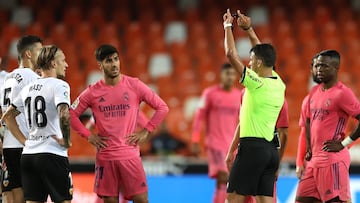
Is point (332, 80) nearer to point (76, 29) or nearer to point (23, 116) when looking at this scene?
point (23, 116)

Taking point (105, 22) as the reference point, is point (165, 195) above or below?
below

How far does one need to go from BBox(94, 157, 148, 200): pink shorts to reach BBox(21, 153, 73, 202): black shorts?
2.13 feet

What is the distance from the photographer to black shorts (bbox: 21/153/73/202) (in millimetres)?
8094

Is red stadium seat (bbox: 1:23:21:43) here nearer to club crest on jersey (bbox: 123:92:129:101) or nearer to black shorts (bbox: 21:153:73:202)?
club crest on jersey (bbox: 123:92:129:101)

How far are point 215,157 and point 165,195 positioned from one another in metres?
0.96

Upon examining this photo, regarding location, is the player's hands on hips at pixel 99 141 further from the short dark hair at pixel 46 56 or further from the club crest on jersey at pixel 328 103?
the club crest on jersey at pixel 328 103

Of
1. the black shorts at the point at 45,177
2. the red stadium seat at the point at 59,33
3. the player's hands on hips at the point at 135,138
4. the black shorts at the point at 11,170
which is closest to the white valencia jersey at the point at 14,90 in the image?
the black shorts at the point at 11,170

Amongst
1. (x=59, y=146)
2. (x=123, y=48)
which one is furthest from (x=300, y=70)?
(x=59, y=146)

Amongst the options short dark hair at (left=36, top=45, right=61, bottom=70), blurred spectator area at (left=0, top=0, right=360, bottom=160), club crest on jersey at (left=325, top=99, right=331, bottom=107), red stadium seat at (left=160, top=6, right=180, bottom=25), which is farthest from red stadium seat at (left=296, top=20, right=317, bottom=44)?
short dark hair at (left=36, top=45, right=61, bottom=70)

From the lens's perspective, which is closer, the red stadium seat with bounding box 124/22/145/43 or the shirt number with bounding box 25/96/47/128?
the shirt number with bounding box 25/96/47/128

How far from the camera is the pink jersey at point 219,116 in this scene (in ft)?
38.9

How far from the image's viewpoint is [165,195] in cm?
1213

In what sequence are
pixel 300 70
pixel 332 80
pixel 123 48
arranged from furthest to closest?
1. pixel 123 48
2. pixel 300 70
3. pixel 332 80

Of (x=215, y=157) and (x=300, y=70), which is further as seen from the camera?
(x=300, y=70)
